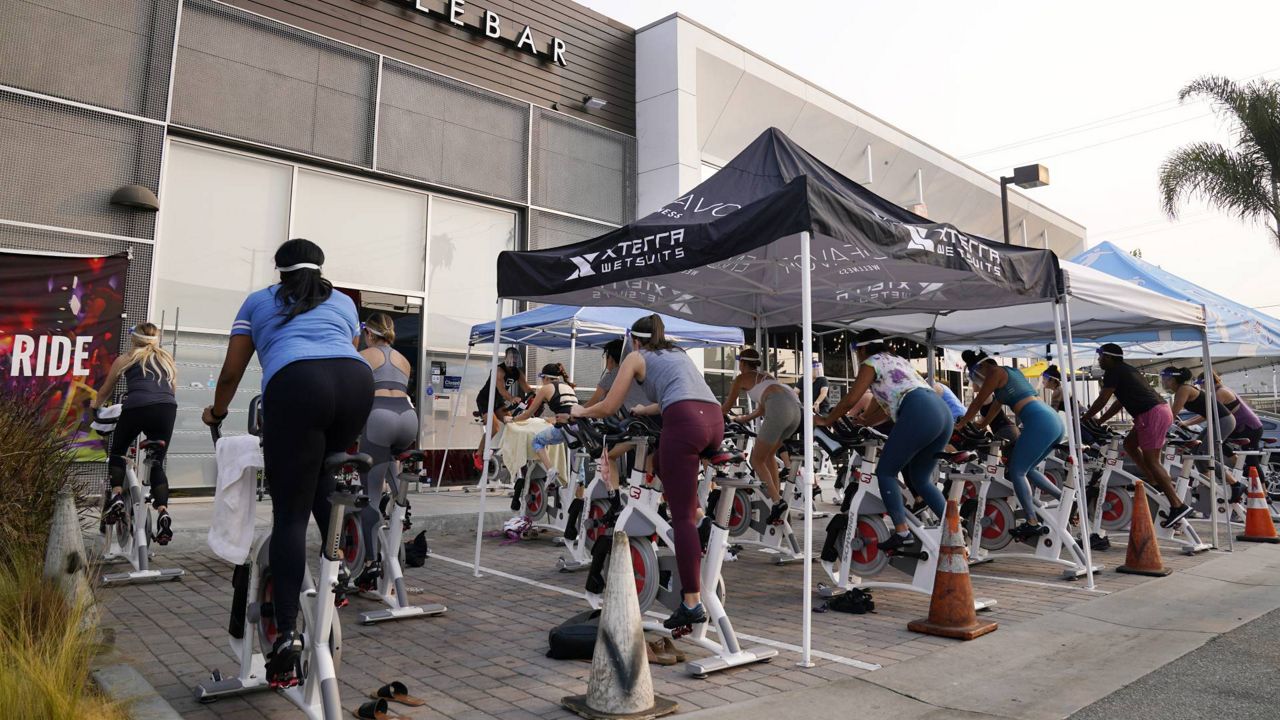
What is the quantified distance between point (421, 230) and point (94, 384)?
516 cm

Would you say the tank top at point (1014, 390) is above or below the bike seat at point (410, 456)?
above

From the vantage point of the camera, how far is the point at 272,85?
36.8 feet

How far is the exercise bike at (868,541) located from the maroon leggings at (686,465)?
1.82 metres

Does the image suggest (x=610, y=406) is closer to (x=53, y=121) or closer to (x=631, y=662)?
(x=631, y=662)

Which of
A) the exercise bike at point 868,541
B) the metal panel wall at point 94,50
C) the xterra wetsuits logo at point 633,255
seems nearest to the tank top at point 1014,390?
the exercise bike at point 868,541

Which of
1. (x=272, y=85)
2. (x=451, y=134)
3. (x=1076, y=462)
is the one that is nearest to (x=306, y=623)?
(x=1076, y=462)

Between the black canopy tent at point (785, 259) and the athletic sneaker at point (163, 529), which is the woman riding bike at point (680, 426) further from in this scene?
the athletic sneaker at point (163, 529)

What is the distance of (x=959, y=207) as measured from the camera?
23609mm

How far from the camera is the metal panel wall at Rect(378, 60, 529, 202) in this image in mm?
12422

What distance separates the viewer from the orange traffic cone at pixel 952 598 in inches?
196

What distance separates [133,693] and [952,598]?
178 inches

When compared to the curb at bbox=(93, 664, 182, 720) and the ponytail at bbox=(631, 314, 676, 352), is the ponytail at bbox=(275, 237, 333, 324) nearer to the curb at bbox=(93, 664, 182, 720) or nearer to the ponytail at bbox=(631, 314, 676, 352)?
the curb at bbox=(93, 664, 182, 720)

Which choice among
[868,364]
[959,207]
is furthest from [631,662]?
[959,207]

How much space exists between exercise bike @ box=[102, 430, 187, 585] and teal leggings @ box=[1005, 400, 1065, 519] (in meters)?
7.47
